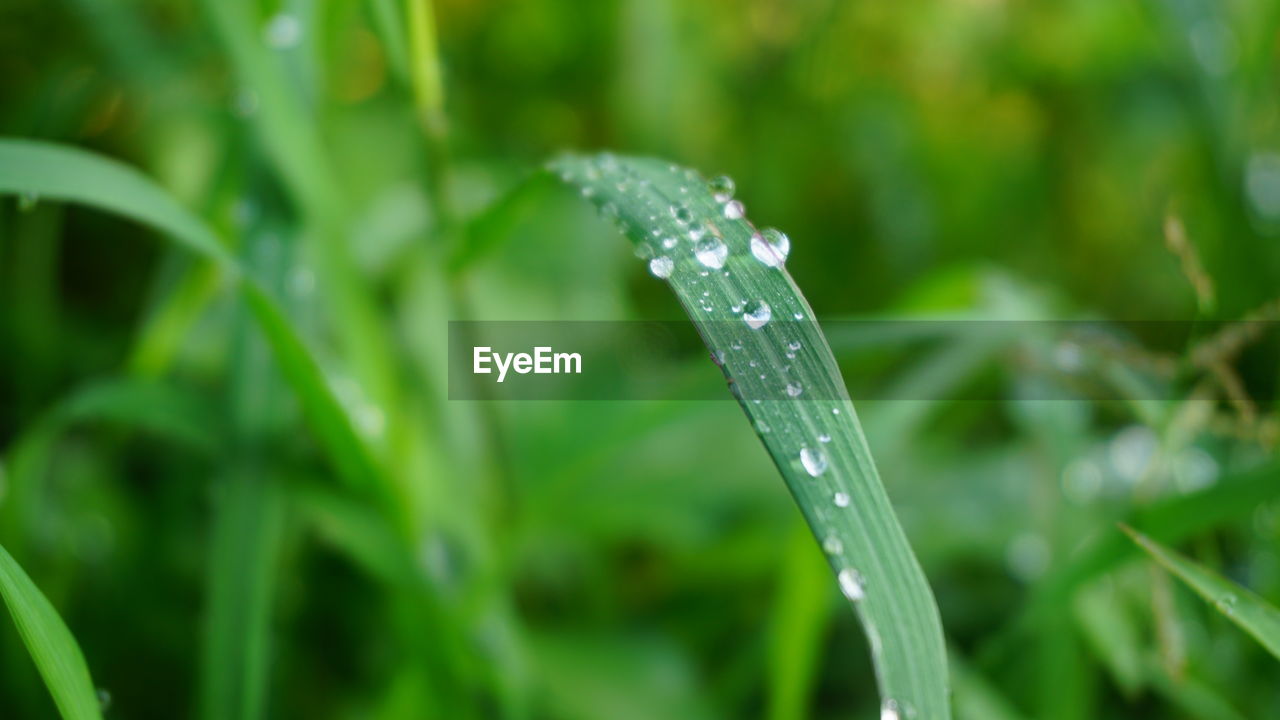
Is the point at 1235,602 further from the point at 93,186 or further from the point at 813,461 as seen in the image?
→ the point at 93,186

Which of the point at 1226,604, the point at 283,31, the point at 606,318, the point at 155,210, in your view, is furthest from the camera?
the point at 606,318

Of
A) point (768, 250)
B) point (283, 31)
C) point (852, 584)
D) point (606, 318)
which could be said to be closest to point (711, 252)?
point (768, 250)

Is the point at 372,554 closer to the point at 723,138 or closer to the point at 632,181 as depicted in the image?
the point at 632,181

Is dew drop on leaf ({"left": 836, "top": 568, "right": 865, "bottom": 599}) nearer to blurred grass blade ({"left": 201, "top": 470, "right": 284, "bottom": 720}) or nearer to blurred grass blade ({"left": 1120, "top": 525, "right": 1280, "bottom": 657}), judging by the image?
blurred grass blade ({"left": 1120, "top": 525, "right": 1280, "bottom": 657})

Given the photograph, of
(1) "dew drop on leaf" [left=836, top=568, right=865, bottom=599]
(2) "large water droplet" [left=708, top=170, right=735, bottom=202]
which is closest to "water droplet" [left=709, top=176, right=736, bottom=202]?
(2) "large water droplet" [left=708, top=170, right=735, bottom=202]

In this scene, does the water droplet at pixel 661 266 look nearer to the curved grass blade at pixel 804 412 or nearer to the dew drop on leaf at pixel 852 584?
the curved grass blade at pixel 804 412
